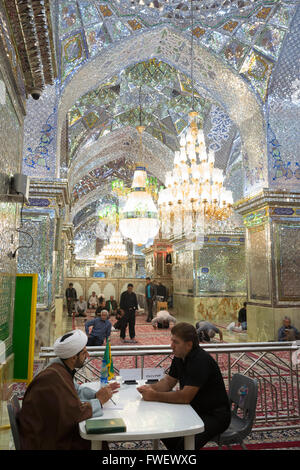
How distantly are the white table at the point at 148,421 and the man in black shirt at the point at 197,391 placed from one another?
0.05 meters

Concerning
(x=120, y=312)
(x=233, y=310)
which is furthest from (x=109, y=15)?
(x=233, y=310)

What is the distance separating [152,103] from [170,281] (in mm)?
7306

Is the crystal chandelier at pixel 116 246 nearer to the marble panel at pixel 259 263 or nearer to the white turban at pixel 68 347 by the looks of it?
the marble panel at pixel 259 263

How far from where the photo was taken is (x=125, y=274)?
21.0m

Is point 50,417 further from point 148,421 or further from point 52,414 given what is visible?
point 148,421

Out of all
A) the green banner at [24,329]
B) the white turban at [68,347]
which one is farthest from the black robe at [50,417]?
the green banner at [24,329]

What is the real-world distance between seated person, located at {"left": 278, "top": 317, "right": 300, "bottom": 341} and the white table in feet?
15.2

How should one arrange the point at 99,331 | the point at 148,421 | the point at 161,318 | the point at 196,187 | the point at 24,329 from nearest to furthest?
the point at 148,421, the point at 24,329, the point at 99,331, the point at 196,187, the point at 161,318

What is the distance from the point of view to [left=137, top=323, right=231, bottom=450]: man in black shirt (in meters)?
1.88

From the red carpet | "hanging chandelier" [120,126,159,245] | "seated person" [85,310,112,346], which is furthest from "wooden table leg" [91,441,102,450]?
"hanging chandelier" [120,126,159,245]

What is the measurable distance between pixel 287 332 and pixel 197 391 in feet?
15.3

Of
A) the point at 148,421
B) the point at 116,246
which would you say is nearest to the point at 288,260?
the point at 148,421

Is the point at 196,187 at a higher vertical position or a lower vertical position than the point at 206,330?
higher

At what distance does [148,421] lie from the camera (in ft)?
5.31
